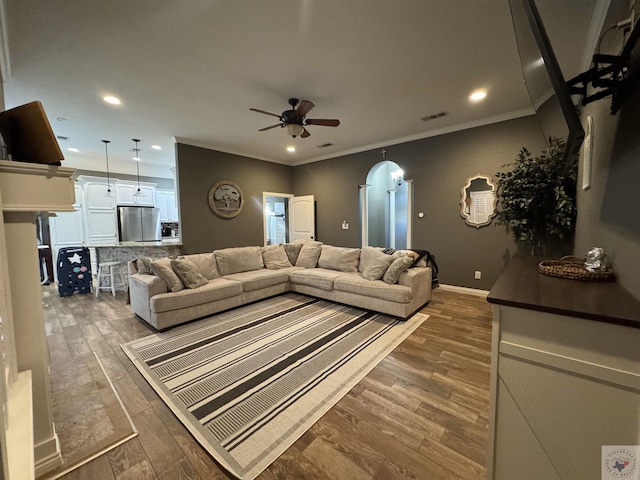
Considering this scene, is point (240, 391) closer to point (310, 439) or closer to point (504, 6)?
point (310, 439)

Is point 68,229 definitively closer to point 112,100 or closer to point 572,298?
point 112,100

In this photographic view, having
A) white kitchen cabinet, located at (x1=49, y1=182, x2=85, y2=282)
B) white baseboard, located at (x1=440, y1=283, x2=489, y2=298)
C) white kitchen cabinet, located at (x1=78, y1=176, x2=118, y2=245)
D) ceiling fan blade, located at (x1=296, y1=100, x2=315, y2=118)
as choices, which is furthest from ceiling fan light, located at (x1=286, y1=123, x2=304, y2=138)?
white kitchen cabinet, located at (x1=49, y1=182, x2=85, y2=282)

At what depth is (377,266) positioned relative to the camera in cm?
345

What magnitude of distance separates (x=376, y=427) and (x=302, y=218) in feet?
17.2

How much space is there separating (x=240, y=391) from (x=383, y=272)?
2237mm

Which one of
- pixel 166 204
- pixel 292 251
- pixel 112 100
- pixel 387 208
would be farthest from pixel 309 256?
pixel 166 204

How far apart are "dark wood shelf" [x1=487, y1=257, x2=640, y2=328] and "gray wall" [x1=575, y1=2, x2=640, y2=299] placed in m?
0.11

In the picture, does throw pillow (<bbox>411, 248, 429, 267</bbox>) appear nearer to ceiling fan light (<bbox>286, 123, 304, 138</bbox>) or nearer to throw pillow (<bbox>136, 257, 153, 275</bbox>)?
ceiling fan light (<bbox>286, 123, 304, 138</bbox>)

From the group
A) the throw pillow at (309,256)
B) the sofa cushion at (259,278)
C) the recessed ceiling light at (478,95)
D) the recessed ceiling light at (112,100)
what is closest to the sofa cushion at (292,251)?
the throw pillow at (309,256)

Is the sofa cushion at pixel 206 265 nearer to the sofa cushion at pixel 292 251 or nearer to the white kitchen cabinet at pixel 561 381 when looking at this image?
the sofa cushion at pixel 292 251

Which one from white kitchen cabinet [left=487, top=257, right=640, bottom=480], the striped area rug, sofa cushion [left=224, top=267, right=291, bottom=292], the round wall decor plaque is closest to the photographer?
white kitchen cabinet [left=487, top=257, right=640, bottom=480]

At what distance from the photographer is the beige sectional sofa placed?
303 centimetres

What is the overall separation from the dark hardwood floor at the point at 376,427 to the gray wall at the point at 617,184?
118 cm

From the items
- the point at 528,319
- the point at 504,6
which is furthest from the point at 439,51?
the point at 528,319
